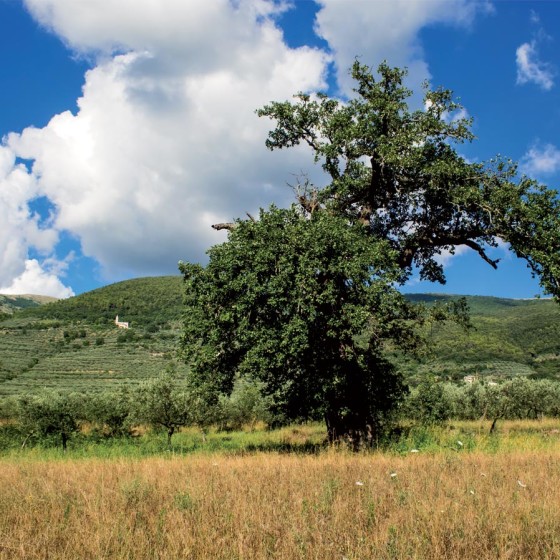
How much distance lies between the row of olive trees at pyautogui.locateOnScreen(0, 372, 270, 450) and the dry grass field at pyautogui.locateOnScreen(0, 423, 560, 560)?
1770 centimetres

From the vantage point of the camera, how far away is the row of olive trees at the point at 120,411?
3366cm

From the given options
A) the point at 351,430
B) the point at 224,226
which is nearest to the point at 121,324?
the point at 224,226

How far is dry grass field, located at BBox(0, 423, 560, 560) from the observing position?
5.50 meters

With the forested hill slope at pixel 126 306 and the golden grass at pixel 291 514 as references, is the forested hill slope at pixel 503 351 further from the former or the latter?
the forested hill slope at pixel 126 306

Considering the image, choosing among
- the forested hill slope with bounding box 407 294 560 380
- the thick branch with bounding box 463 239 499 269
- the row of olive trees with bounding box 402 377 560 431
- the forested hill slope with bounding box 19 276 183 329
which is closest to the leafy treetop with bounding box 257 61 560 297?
the thick branch with bounding box 463 239 499 269

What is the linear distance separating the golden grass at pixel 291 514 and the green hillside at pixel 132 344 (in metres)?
60.8

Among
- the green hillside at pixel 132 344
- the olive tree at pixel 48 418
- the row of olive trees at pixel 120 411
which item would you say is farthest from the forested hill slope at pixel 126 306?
the olive tree at pixel 48 418

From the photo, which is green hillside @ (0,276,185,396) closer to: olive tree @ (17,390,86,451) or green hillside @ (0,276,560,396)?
green hillside @ (0,276,560,396)

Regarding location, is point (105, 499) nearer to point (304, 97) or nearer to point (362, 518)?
point (362, 518)

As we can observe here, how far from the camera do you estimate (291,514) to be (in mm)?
6691

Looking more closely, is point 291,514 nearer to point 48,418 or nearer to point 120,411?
point 48,418

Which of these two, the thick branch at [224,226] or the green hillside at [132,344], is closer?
the thick branch at [224,226]

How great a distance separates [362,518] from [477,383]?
57.8m

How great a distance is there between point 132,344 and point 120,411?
99019 millimetres
